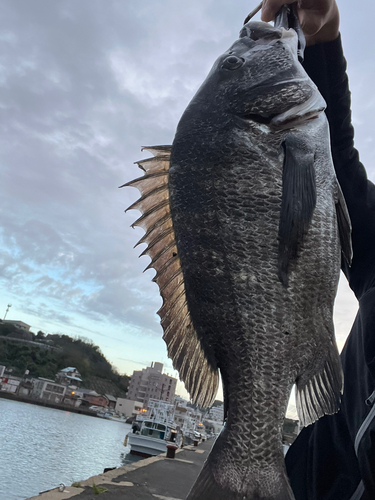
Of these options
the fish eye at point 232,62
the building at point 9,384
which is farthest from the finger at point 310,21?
the building at point 9,384

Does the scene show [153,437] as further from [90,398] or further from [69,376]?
[69,376]

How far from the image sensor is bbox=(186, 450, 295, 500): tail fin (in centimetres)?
130

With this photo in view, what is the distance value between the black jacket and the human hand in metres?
0.09

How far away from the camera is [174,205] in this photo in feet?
5.77

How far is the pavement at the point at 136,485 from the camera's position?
23.3 feet

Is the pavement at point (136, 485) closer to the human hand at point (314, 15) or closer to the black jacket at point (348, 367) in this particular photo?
the black jacket at point (348, 367)

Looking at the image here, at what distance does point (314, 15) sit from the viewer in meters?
1.90

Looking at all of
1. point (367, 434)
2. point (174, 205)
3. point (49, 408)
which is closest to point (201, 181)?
point (174, 205)

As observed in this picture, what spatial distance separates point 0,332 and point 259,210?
353 ft

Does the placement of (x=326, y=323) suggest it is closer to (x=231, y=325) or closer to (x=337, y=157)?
(x=231, y=325)

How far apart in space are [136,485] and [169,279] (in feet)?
28.2

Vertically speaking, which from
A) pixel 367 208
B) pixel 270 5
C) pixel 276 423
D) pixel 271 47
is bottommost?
pixel 276 423

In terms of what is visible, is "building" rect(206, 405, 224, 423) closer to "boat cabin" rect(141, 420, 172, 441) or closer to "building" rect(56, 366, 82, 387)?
"boat cabin" rect(141, 420, 172, 441)

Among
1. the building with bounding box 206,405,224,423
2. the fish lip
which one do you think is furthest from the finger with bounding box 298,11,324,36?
the building with bounding box 206,405,224,423
